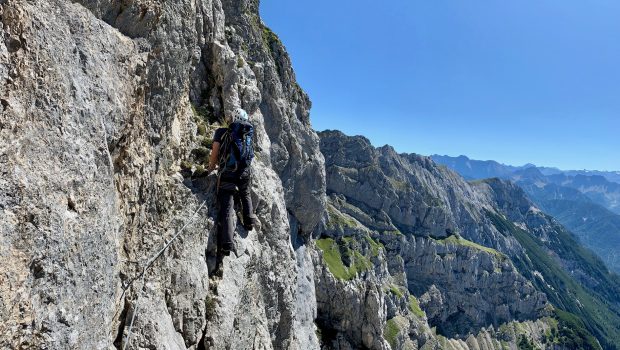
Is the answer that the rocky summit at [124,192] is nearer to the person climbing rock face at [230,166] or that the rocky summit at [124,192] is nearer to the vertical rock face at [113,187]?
the vertical rock face at [113,187]

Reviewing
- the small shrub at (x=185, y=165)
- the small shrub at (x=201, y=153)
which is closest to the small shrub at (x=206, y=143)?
the small shrub at (x=201, y=153)

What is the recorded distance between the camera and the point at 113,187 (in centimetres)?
1112

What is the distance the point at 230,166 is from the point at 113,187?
6.19 meters

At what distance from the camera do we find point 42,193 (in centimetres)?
820

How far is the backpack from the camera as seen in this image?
1664cm

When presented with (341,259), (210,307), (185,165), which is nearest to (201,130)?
(185,165)

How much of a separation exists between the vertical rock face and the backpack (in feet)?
4.36

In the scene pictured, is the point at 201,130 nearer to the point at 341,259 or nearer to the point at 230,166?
the point at 230,166

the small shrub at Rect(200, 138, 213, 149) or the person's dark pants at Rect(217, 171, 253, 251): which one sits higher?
the small shrub at Rect(200, 138, 213, 149)

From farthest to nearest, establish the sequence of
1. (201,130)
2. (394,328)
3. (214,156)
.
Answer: (394,328) < (201,130) < (214,156)

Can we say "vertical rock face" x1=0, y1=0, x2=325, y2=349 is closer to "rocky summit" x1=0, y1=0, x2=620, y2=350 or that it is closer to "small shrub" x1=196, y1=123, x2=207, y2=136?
"rocky summit" x1=0, y1=0, x2=620, y2=350

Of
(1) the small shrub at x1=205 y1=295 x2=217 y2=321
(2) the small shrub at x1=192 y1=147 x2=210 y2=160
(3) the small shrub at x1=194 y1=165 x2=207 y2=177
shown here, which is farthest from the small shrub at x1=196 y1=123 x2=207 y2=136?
(1) the small shrub at x1=205 y1=295 x2=217 y2=321

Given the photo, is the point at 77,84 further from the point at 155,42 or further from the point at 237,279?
the point at 237,279

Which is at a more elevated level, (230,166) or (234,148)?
(234,148)
